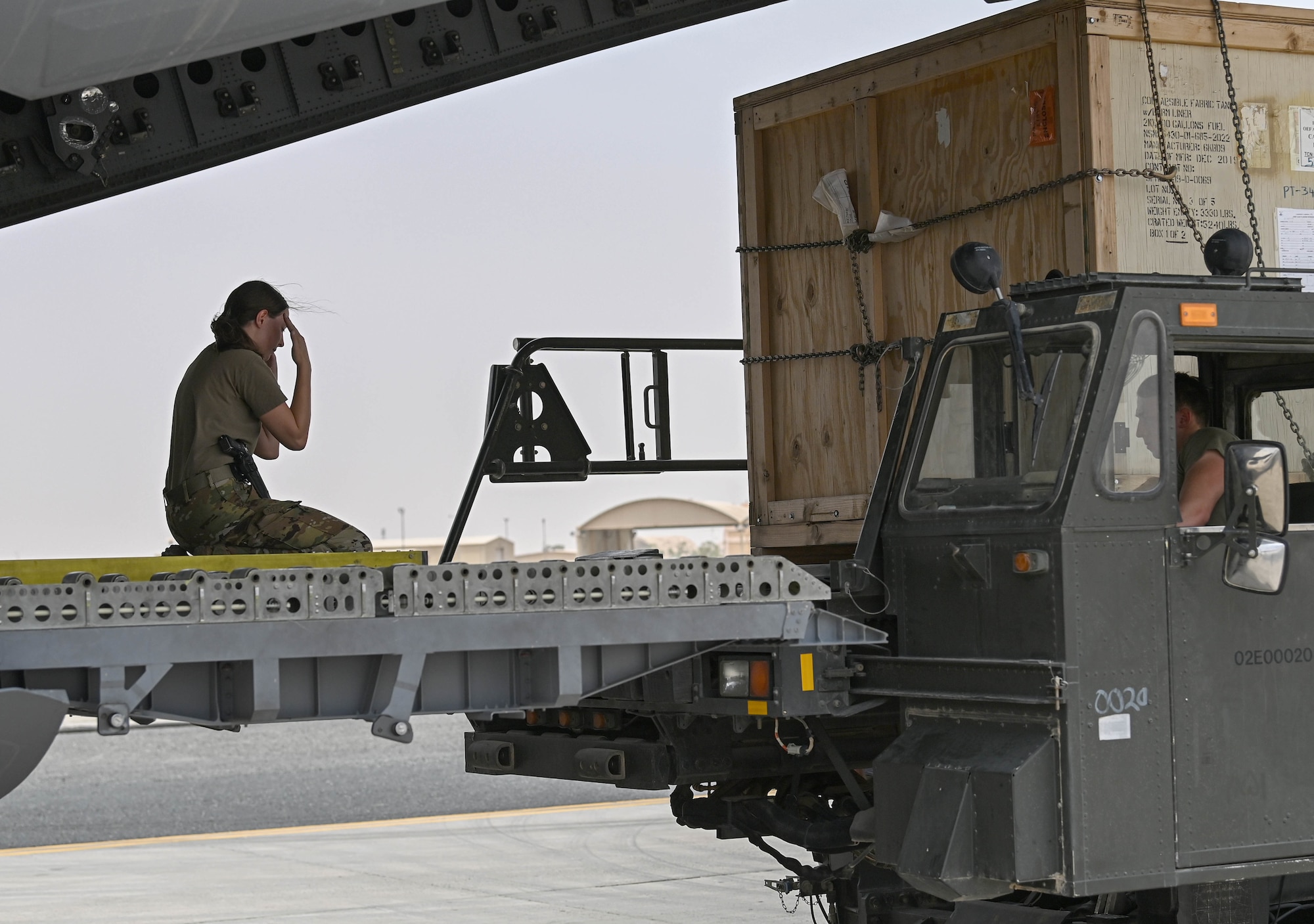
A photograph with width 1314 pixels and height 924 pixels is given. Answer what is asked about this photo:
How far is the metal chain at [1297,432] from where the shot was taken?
5.80 m

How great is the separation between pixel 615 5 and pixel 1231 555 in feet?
21.6

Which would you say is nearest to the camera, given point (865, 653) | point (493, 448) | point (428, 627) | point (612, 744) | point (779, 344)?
point (428, 627)

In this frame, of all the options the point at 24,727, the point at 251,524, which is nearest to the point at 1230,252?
the point at 251,524

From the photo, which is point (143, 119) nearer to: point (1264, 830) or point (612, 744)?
point (612, 744)

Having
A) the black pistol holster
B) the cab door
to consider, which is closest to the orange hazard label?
the cab door

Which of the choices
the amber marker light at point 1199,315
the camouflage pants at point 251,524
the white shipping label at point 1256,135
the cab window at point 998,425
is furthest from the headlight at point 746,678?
the white shipping label at point 1256,135

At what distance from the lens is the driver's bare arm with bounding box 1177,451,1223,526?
16.6 feet

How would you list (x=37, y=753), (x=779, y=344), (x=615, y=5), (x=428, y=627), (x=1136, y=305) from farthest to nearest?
(x=615, y=5), (x=779, y=344), (x=1136, y=305), (x=428, y=627), (x=37, y=753)

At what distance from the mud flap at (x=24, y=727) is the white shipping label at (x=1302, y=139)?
16.7 feet

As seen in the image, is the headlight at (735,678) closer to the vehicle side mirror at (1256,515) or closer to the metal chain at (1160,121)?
the vehicle side mirror at (1256,515)

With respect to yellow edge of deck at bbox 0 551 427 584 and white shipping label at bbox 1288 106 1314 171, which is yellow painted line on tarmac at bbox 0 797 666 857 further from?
white shipping label at bbox 1288 106 1314 171

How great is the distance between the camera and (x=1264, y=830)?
4992mm

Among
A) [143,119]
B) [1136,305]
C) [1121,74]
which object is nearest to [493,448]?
[143,119]

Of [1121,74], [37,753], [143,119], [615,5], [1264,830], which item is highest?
[615,5]
